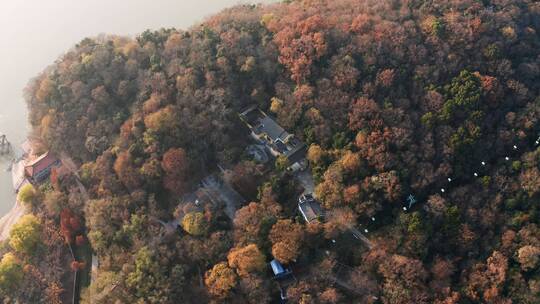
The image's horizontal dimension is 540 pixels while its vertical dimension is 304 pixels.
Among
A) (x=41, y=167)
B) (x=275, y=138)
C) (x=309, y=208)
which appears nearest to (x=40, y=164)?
(x=41, y=167)

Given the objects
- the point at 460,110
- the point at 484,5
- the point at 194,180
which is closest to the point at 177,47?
the point at 194,180

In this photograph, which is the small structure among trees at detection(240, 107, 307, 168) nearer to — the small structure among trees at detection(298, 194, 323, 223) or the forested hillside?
the forested hillside

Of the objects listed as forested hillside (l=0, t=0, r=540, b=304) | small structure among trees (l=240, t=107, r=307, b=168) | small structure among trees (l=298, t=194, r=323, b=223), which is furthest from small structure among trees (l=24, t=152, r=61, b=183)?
small structure among trees (l=298, t=194, r=323, b=223)

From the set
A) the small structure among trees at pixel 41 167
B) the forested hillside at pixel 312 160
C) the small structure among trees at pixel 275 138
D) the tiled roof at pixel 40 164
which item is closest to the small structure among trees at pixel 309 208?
the forested hillside at pixel 312 160

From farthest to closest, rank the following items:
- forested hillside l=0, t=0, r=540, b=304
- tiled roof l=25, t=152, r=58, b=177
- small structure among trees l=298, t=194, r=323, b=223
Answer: tiled roof l=25, t=152, r=58, b=177 < small structure among trees l=298, t=194, r=323, b=223 < forested hillside l=0, t=0, r=540, b=304

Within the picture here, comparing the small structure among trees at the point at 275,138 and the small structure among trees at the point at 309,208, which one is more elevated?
the small structure among trees at the point at 275,138

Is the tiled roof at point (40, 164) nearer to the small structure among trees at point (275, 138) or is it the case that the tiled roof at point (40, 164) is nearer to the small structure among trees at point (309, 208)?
the small structure among trees at point (275, 138)

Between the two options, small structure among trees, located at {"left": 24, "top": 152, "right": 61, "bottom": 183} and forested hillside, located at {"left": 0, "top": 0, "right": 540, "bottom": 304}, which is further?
small structure among trees, located at {"left": 24, "top": 152, "right": 61, "bottom": 183}

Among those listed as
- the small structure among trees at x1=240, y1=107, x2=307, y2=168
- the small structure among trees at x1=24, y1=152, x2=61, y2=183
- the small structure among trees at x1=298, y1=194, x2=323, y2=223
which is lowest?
the small structure among trees at x1=298, y1=194, x2=323, y2=223

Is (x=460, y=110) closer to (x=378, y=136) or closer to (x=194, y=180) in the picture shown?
(x=378, y=136)
